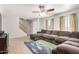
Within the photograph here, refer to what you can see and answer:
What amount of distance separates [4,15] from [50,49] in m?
1.06

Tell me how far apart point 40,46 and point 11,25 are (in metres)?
0.67

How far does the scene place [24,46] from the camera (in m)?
2.80

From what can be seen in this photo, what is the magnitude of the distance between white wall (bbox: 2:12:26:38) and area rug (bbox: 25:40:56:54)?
25 centimetres

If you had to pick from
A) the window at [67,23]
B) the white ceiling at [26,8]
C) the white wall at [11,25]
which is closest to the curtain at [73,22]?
the window at [67,23]

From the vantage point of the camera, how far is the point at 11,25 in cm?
283

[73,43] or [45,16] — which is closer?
[73,43]

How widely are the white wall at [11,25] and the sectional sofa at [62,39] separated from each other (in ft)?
0.90

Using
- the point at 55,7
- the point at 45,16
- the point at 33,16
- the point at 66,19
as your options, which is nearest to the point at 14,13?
the point at 33,16

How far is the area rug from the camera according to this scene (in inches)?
109

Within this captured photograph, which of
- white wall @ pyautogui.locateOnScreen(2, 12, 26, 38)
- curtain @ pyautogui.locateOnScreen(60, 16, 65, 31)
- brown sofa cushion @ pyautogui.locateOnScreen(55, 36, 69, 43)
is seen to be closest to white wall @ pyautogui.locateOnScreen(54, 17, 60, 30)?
curtain @ pyautogui.locateOnScreen(60, 16, 65, 31)

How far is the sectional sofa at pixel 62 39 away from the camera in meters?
2.71

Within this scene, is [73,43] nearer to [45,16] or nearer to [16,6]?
[45,16]

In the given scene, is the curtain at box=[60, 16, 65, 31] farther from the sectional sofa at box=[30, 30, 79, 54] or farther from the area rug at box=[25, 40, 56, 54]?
the area rug at box=[25, 40, 56, 54]

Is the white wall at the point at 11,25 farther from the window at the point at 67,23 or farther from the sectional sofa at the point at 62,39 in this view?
the window at the point at 67,23
